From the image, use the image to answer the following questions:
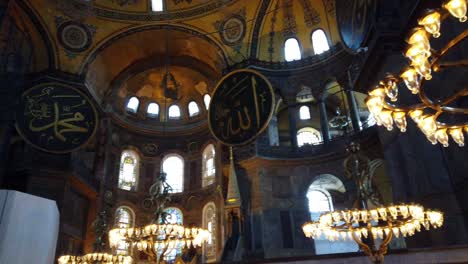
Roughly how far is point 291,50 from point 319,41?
4.13ft

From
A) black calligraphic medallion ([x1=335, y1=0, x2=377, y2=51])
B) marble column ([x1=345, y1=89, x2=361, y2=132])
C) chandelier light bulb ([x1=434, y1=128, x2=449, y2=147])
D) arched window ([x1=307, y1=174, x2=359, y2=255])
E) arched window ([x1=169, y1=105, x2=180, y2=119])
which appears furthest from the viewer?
arched window ([x1=169, y1=105, x2=180, y2=119])

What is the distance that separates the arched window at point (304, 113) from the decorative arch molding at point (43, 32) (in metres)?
11.8

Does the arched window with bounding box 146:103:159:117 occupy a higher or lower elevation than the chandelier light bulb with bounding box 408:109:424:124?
higher

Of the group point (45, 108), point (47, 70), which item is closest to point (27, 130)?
Result: point (45, 108)

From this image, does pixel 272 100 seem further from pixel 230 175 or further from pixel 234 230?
pixel 234 230

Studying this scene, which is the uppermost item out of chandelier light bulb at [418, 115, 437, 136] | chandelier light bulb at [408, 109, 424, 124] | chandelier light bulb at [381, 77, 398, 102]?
chandelier light bulb at [381, 77, 398, 102]

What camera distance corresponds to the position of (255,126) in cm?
1028

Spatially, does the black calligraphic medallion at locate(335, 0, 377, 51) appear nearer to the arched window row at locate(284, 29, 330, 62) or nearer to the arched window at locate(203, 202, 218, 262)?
the arched window row at locate(284, 29, 330, 62)

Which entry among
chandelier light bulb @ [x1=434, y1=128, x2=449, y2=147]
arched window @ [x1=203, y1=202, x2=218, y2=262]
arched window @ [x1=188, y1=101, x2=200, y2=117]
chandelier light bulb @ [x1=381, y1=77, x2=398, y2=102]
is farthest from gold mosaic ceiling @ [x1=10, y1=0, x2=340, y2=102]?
chandelier light bulb @ [x1=381, y1=77, x2=398, y2=102]

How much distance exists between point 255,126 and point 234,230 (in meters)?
4.69

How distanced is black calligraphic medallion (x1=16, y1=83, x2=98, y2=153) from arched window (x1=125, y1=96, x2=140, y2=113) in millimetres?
7085

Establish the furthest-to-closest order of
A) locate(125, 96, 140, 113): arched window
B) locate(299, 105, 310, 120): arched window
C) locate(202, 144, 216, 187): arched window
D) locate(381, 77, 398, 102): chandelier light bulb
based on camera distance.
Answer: locate(125, 96, 140, 113): arched window < locate(299, 105, 310, 120): arched window < locate(202, 144, 216, 187): arched window < locate(381, 77, 398, 102): chandelier light bulb

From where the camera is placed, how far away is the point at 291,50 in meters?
15.7

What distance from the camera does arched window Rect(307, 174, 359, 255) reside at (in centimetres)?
1486
